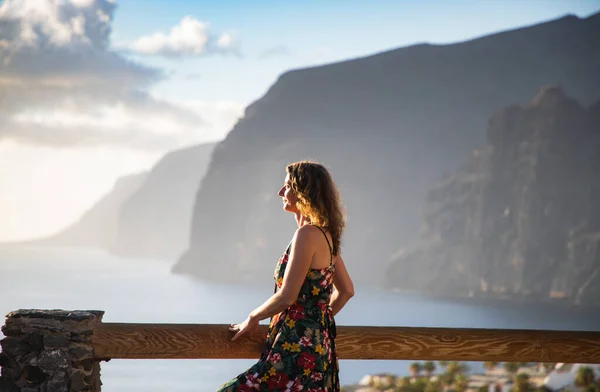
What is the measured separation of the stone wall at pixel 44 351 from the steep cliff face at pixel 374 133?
129m

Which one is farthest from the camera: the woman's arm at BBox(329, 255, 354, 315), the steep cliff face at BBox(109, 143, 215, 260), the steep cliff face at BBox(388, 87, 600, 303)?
the steep cliff face at BBox(109, 143, 215, 260)

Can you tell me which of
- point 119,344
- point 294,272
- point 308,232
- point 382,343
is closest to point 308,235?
point 308,232

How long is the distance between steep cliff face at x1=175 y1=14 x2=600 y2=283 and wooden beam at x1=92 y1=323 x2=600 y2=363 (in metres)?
129

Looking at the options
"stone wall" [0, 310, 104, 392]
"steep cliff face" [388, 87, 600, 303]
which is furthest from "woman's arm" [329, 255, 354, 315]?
"steep cliff face" [388, 87, 600, 303]

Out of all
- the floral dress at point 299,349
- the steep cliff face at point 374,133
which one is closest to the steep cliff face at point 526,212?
the steep cliff face at point 374,133

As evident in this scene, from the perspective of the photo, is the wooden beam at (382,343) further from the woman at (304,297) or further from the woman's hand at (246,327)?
the woman at (304,297)

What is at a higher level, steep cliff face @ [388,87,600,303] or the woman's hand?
steep cliff face @ [388,87,600,303]

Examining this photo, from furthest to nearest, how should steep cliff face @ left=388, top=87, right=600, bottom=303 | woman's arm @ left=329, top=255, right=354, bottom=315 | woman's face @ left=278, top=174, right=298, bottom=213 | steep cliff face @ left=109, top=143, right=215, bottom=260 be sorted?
1. steep cliff face @ left=109, top=143, right=215, bottom=260
2. steep cliff face @ left=388, top=87, right=600, bottom=303
3. woman's arm @ left=329, top=255, right=354, bottom=315
4. woman's face @ left=278, top=174, right=298, bottom=213

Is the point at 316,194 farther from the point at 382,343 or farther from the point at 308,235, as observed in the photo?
the point at 382,343

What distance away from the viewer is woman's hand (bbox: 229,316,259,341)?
11.0 feet

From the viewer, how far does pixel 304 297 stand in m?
3.29

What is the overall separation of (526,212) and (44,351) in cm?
11504

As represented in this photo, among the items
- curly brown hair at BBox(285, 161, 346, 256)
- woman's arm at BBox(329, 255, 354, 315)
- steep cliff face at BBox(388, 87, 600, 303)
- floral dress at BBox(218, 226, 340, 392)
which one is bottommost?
floral dress at BBox(218, 226, 340, 392)

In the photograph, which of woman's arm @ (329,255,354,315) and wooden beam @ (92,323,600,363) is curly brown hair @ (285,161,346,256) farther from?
wooden beam @ (92,323,600,363)
